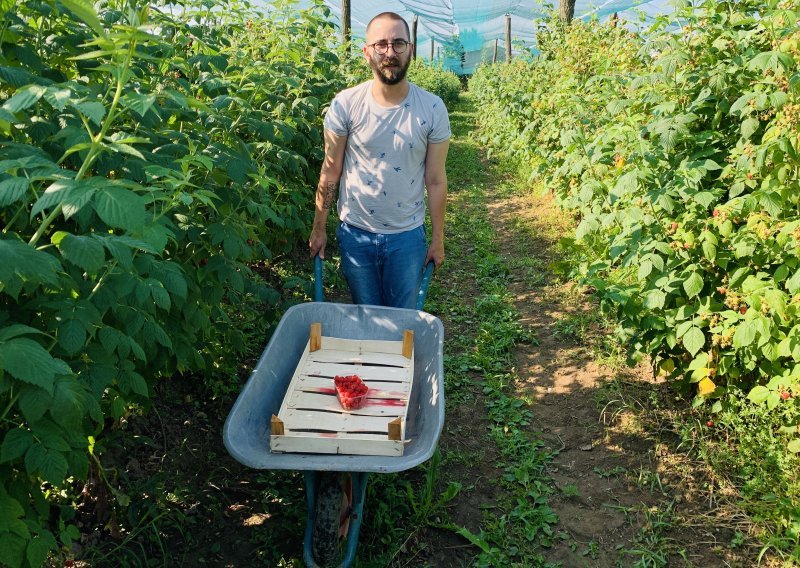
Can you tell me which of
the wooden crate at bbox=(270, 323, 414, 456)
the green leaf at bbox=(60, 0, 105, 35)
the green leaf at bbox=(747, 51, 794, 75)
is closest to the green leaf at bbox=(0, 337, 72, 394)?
the green leaf at bbox=(60, 0, 105, 35)

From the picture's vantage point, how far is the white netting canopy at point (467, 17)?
22.0 meters

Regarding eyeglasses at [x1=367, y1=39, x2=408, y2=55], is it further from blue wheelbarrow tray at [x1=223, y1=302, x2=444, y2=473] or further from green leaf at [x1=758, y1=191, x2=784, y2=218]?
green leaf at [x1=758, y1=191, x2=784, y2=218]

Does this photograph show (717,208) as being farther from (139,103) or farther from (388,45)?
(139,103)

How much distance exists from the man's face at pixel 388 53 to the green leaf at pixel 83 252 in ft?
6.13

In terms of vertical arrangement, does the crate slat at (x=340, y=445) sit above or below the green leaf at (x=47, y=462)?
below

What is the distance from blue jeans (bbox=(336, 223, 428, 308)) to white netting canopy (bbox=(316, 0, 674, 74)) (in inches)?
704

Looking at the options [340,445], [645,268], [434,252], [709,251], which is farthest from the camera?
[434,252]

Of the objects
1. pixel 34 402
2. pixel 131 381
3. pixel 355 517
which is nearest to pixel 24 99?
pixel 34 402

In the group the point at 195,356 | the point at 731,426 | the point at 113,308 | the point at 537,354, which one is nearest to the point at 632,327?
the point at 731,426

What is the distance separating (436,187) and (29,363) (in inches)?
93.1

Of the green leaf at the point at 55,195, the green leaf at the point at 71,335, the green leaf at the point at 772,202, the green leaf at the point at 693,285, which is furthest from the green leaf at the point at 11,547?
the green leaf at the point at 772,202

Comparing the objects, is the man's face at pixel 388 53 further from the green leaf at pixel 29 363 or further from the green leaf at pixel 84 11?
the green leaf at pixel 29 363

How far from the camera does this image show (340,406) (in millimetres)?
2980

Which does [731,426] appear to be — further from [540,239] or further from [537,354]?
[540,239]
